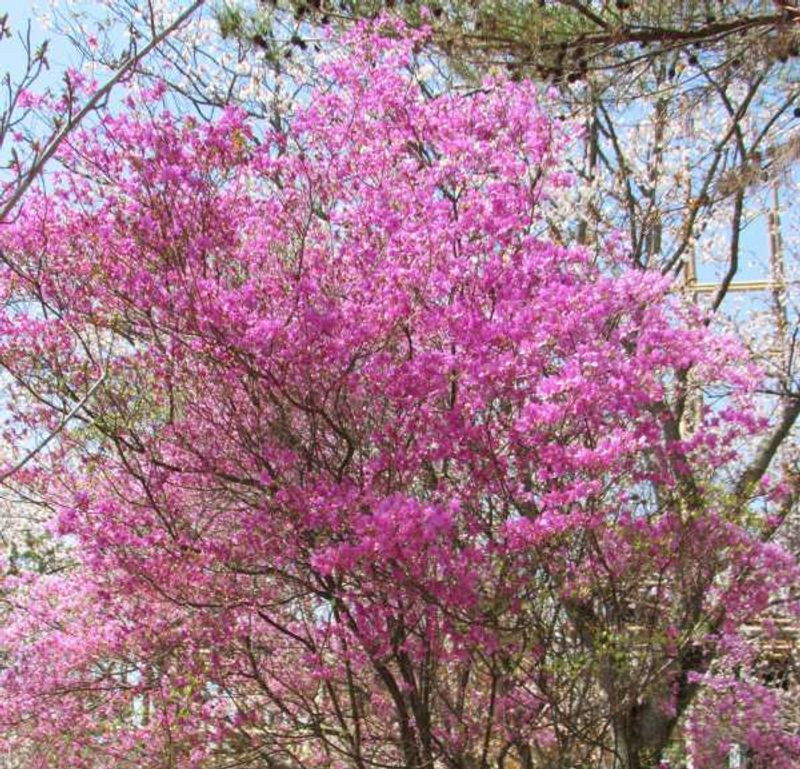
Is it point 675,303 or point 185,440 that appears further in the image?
point 675,303

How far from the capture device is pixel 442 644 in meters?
5.17

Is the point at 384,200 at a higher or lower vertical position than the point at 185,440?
higher

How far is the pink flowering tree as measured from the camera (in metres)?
5.01

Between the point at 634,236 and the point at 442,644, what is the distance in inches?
149

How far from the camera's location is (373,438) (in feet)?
17.2

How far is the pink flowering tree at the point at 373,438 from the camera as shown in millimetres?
5012

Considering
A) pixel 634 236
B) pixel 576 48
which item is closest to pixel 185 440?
pixel 576 48

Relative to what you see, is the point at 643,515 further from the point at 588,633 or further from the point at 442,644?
the point at 442,644

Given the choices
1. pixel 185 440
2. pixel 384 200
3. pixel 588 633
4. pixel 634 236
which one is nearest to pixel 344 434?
pixel 185 440

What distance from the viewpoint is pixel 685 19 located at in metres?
5.82

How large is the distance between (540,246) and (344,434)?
1372 mm

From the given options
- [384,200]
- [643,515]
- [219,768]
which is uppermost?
[384,200]

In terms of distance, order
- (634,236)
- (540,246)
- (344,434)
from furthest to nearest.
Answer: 1. (634,236)
2. (540,246)
3. (344,434)

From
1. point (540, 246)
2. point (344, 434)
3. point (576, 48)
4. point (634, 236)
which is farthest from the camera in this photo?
point (634, 236)
